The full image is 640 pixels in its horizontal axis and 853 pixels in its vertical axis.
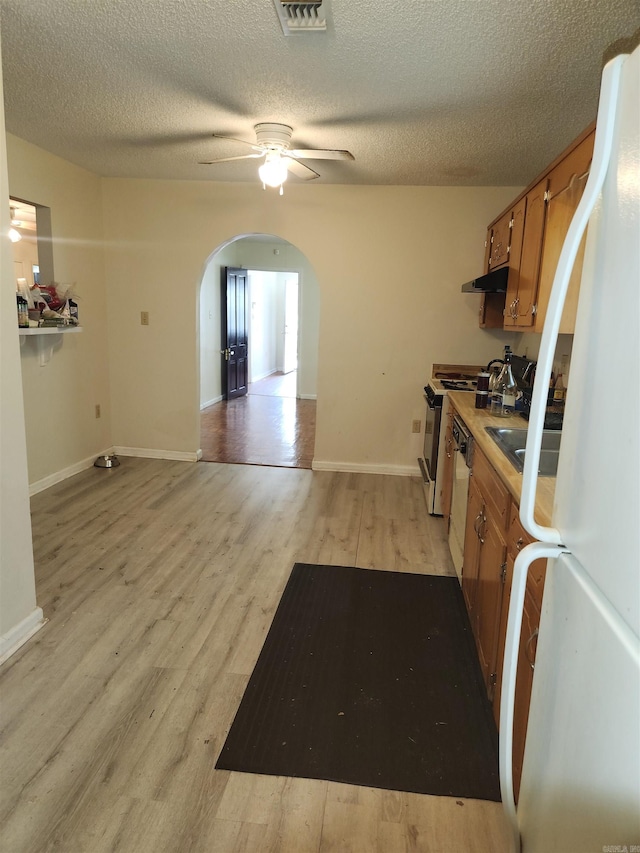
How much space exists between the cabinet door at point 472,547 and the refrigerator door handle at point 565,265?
131 centimetres

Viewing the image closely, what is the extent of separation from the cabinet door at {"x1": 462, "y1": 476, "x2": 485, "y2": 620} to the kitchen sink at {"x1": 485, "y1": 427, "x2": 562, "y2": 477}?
24cm

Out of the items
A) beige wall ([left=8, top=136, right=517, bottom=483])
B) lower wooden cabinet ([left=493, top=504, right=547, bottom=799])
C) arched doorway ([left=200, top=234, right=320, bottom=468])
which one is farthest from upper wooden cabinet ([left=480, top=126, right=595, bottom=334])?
arched doorway ([left=200, top=234, right=320, bottom=468])

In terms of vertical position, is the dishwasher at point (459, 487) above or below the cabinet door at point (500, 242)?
below

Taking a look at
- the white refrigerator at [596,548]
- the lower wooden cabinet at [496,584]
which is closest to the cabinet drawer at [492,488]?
the lower wooden cabinet at [496,584]

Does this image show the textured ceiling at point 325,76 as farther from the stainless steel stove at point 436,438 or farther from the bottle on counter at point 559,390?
the stainless steel stove at point 436,438

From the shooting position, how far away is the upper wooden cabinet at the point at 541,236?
219 centimetres

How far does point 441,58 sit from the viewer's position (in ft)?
7.27

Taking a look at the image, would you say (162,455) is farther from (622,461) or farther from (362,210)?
(622,461)

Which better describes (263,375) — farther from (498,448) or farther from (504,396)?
(498,448)

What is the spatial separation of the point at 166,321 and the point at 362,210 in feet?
6.52

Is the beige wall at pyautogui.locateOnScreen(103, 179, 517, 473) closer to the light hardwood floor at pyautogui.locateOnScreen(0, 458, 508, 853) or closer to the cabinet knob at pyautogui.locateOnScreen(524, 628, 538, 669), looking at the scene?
the light hardwood floor at pyautogui.locateOnScreen(0, 458, 508, 853)

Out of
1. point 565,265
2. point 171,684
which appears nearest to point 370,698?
point 171,684

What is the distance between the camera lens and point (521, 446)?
233 centimetres

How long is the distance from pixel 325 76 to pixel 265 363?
8.38 meters
